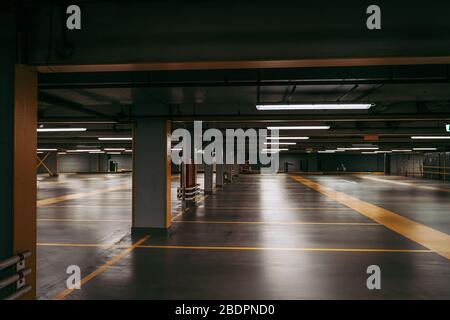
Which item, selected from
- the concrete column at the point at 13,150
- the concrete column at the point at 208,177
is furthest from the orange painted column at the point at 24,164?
the concrete column at the point at 208,177

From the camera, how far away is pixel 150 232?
10875 mm

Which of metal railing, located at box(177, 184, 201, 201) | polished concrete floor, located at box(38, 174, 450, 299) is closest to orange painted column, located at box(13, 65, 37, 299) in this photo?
polished concrete floor, located at box(38, 174, 450, 299)

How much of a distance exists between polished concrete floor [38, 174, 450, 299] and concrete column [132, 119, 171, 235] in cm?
71

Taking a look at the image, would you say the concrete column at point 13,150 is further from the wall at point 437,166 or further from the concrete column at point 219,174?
the wall at point 437,166

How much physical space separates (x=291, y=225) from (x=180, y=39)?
9.21 metres

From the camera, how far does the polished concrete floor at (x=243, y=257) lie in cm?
607

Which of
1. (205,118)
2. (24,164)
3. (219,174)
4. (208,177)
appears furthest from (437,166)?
(24,164)

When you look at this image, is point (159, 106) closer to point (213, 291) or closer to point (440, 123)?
point (213, 291)

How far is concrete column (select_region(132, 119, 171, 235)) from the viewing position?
1091 cm

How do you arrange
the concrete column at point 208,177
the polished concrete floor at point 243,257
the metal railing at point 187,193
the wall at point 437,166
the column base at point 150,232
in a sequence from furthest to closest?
the wall at point 437,166
the concrete column at point 208,177
the metal railing at point 187,193
the column base at point 150,232
the polished concrete floor at point 243,257

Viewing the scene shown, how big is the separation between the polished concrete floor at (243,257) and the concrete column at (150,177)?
710 mm

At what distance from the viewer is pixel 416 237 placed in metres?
10.4

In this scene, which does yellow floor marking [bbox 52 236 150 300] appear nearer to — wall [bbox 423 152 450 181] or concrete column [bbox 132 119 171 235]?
concrete column [bbox 132 119 171 235]
